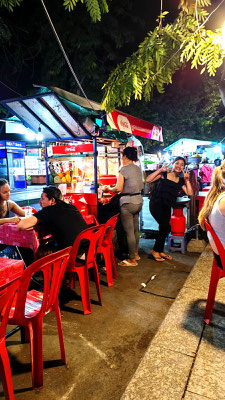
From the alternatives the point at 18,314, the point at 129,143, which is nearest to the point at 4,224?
the point at 18,314

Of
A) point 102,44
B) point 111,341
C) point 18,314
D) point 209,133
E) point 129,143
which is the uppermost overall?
point 102,44

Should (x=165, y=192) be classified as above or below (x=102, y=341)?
above

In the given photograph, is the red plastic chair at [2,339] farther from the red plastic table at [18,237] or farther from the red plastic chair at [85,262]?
the red plastic table at [18,237]

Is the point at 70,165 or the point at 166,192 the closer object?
the point at 166,192

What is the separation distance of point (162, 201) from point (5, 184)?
2.88 m

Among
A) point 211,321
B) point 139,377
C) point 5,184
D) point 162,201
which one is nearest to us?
point 139,377

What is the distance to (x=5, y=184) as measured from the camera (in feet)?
14.4

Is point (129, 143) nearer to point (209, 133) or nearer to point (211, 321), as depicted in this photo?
point (211, 321)

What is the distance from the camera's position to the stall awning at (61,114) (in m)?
4.99

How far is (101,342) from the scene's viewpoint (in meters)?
2.88

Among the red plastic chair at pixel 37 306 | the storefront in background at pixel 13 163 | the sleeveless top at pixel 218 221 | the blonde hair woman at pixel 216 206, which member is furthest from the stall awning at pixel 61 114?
the storefront in background at pixel 13 163

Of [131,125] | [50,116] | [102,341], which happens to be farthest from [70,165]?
[102,341]

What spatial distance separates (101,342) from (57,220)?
1.50 meters

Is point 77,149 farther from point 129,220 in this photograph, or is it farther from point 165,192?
point 165,192
